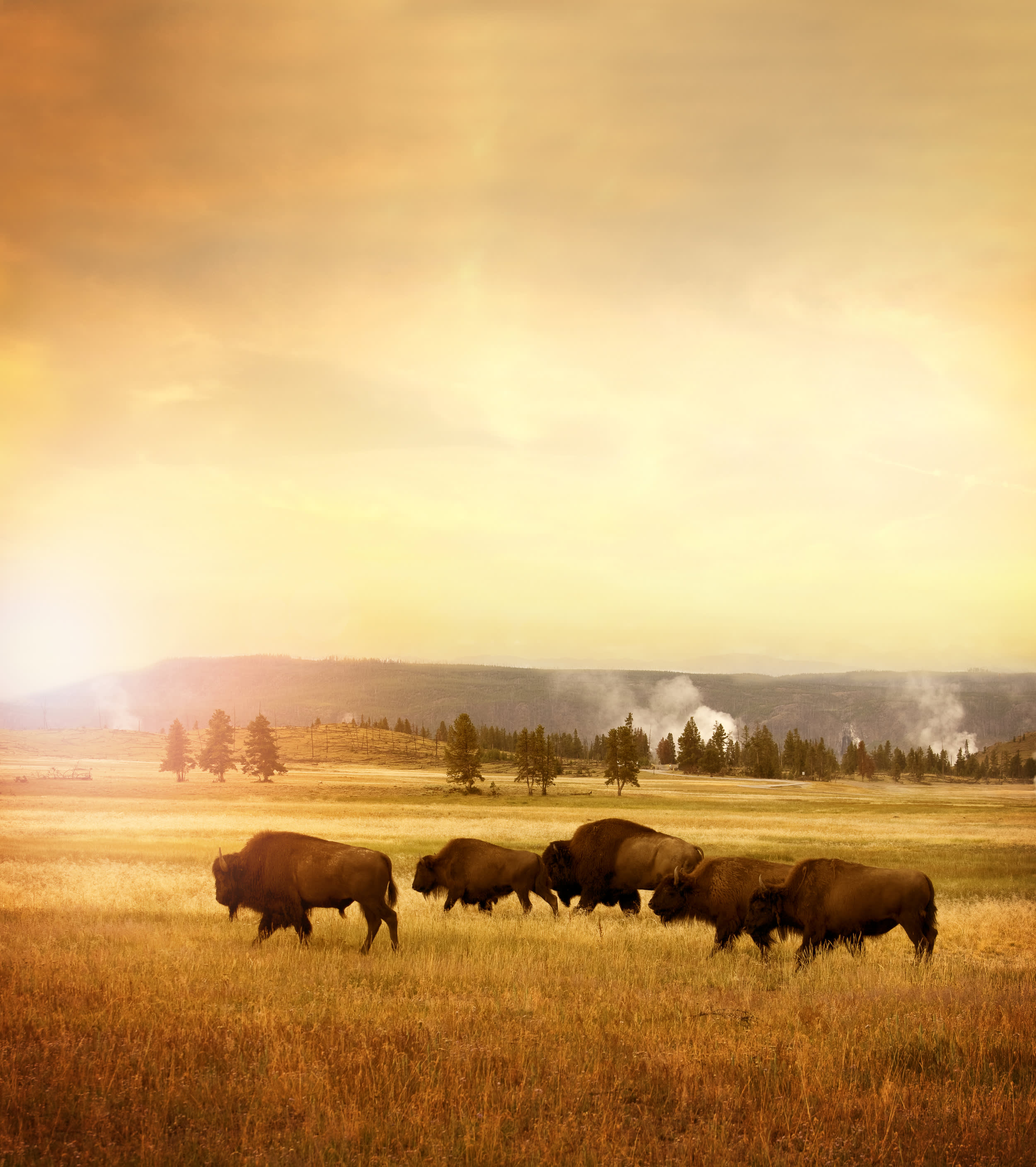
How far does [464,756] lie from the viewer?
8269 cm

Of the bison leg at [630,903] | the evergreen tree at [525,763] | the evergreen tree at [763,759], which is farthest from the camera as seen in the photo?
the evergreen tree at [763,759]

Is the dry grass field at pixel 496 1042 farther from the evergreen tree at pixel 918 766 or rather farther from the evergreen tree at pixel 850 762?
the evergreen tree at pixel 918 766

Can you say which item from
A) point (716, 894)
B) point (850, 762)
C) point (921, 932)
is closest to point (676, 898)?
point (716, 894)

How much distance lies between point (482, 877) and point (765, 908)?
19.3 feet

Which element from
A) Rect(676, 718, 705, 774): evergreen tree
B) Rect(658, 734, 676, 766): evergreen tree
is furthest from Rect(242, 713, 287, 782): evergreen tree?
Rect(658, 734, 676, 766): evergreen tree

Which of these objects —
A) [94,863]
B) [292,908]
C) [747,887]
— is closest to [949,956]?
[747,887]

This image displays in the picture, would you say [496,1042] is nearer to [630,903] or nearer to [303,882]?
[303,882]

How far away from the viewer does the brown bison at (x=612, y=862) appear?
55.5ft

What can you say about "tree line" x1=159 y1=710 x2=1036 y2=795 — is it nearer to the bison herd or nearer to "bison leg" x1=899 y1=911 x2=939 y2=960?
the bison herd

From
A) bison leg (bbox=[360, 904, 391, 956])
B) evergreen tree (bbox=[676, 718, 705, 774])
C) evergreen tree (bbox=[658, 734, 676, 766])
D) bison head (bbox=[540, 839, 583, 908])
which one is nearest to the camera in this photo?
bison leg (bbox=[360, 904, 391, 956])

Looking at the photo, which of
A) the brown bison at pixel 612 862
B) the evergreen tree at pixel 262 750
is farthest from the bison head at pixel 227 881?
the evergreen tree at pixel 262 750

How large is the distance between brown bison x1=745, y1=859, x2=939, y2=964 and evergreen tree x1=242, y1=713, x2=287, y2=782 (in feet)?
270

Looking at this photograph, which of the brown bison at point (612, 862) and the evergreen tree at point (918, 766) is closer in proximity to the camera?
the brown bison at point (612, 862)

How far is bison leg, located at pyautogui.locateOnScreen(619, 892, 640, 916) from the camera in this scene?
56.8 feet
